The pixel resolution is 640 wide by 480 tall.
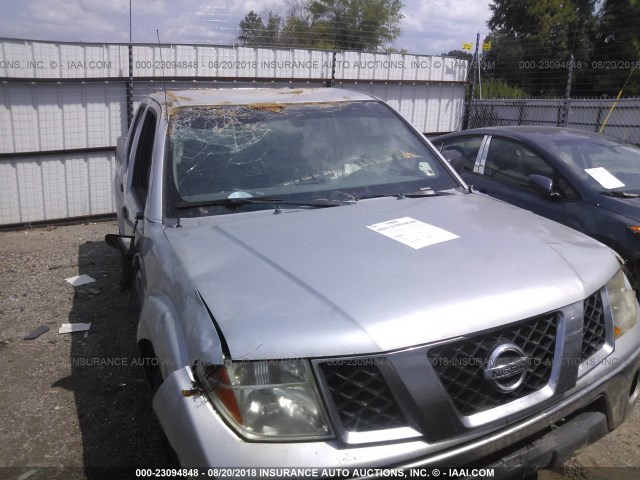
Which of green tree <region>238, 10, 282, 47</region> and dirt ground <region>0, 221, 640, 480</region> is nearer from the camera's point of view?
dirt ground <region>0, 221, 640, 480</region>

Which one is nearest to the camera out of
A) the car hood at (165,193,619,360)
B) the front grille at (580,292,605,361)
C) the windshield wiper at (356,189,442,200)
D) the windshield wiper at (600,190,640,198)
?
the car hood at (165,193,619,360)

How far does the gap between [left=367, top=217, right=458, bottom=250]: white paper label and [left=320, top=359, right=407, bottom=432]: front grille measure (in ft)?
2.54

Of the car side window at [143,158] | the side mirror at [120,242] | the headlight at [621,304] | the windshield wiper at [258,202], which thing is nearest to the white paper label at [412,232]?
the windshield wiper at [258,202]

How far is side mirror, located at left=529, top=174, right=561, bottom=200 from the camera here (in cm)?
509

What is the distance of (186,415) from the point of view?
1.92m

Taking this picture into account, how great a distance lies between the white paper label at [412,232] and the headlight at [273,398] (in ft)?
2.94

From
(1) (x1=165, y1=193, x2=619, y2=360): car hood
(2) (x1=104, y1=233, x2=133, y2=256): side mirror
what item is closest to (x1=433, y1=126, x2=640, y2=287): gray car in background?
(1) (x1=165, y1=193, x2=619, y2=360): car hood

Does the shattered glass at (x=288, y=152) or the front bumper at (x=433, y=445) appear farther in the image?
the shattered glass at (x=288, y=152)

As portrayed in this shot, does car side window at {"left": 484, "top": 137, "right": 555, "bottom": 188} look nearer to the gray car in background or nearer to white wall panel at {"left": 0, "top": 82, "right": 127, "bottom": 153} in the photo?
the gray car in background

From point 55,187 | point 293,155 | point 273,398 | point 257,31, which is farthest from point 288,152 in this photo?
point 257,31

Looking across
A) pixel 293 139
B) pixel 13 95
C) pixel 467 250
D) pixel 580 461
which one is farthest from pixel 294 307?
pixel 13 95

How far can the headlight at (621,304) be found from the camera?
8.41 feet

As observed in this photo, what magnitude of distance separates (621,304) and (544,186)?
2.64 m

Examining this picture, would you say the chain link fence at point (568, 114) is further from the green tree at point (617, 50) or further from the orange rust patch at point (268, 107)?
the green tree at point (617, 50)
